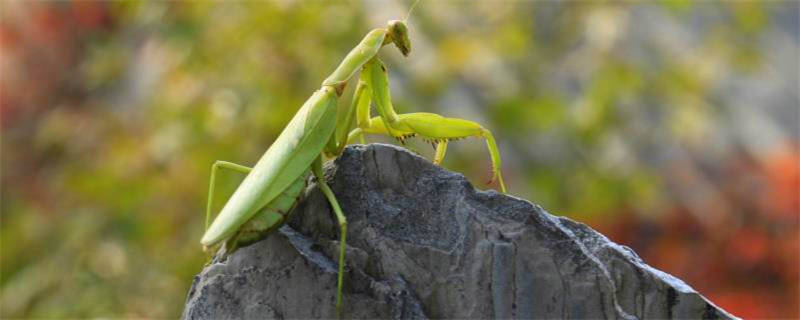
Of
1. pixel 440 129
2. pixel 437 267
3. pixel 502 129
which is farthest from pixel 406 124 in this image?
pixel 502 129

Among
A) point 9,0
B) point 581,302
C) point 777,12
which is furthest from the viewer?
point 9,0

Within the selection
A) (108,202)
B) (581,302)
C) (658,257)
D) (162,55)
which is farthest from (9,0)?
(581,302)

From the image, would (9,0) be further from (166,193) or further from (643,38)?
(643,38)

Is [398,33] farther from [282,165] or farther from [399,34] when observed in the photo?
[282,165]

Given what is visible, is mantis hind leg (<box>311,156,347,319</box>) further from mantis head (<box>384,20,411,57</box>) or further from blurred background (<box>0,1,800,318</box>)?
blurred background (<box>0,1,800,318</box>)

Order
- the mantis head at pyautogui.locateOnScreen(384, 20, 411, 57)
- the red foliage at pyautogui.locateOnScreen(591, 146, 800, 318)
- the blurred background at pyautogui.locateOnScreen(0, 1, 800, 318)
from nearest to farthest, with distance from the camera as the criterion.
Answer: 1. the mantis head at pyautogui.locateOnScreen(384, 20, 411, 57)
2. the blurred background at pyautogui.locateOnScreen(0, 1, 800, 318)
3. the red foliage at pyautogui.locateOnScreen(591, 146, 800, 318)

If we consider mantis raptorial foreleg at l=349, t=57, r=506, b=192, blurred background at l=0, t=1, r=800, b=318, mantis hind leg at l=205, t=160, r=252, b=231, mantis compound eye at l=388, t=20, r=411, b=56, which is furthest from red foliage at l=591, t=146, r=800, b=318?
mantis hind leg at l=205, t=160, r=252, b=231

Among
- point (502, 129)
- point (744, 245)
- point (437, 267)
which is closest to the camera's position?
point (437, 267)
